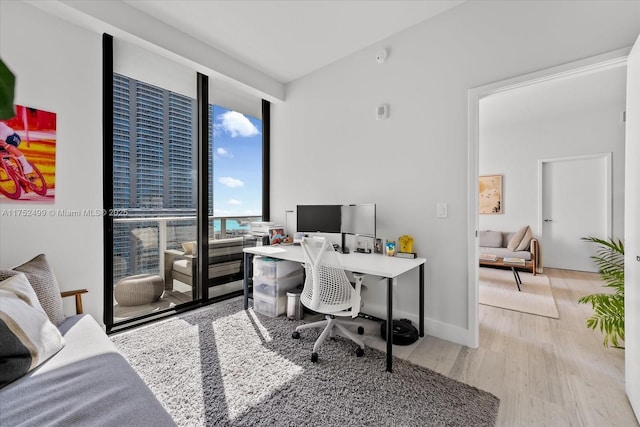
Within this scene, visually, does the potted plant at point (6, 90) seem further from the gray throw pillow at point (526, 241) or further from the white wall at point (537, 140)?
the gray throw pillow at point (526, 241)

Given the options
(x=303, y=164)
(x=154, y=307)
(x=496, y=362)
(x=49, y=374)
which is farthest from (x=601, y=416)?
(x=154, y=307)

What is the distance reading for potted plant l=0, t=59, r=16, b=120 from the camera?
397 mm

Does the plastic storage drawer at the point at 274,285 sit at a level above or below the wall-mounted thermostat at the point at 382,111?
below

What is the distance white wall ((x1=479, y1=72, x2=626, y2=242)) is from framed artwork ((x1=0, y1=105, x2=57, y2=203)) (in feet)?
16.1

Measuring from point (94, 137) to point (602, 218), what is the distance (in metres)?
6.88

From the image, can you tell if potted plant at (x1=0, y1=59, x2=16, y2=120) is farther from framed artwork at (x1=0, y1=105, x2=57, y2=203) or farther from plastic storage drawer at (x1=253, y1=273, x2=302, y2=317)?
plastic storage drawer at (x1=253, y1=273, x2=302, y2=317)

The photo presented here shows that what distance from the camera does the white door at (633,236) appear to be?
1502 mm

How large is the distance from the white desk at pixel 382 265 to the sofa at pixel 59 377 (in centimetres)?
142

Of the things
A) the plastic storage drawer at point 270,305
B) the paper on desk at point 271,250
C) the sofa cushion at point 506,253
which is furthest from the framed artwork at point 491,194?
the plastic storage drawer at point 270,305

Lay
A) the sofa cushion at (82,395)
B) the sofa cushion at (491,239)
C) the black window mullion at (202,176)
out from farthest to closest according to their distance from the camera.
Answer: the sofa cushion at (491,239) → the black window mullion at (202,176) → the sofa cushion at (82,395)

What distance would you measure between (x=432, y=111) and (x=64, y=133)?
304cm

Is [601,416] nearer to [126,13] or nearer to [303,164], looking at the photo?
[303,164]

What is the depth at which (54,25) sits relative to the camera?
Answer: 2158 mm

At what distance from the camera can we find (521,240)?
4.91m
